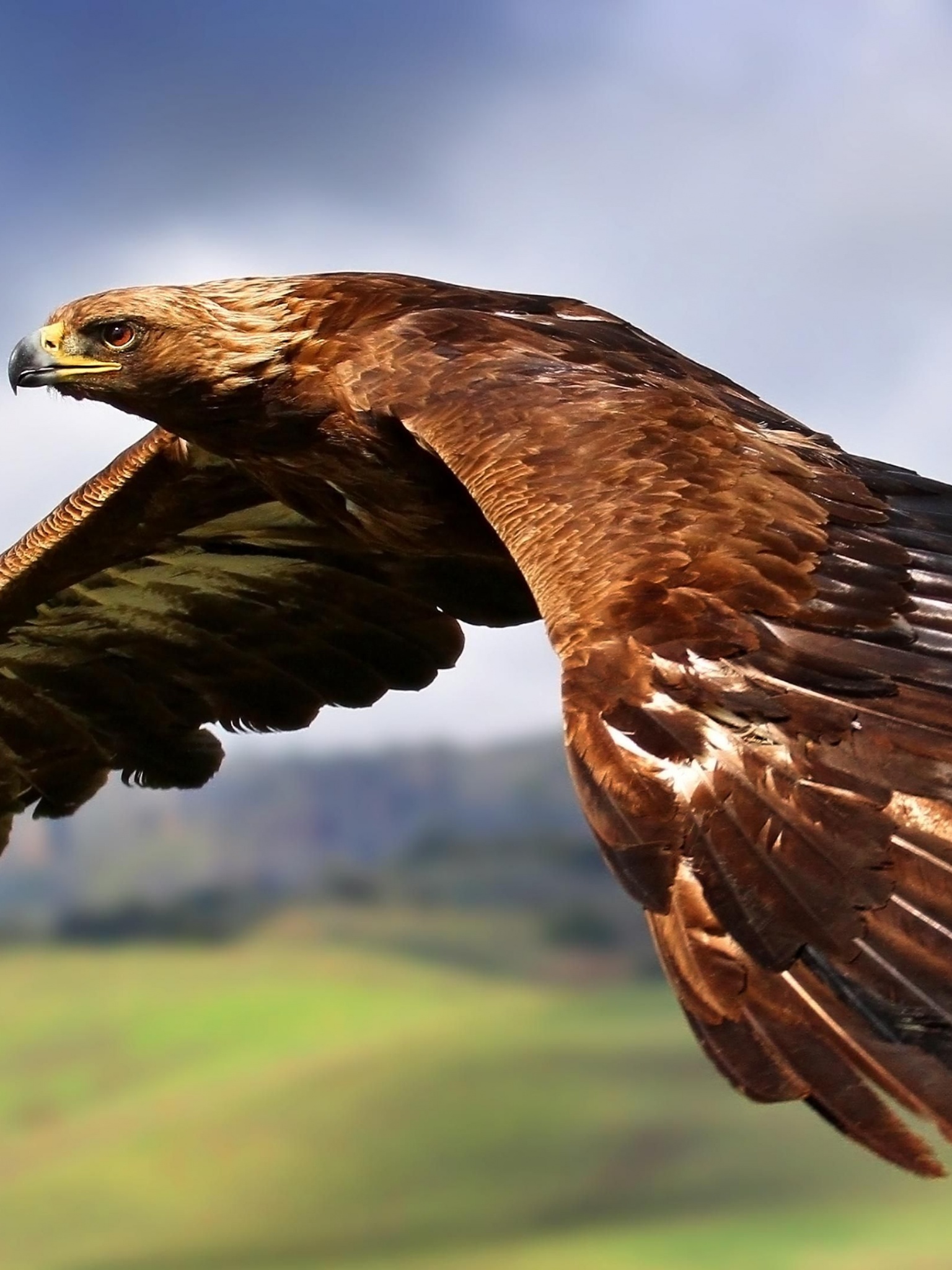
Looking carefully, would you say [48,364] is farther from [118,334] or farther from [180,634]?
[180,634]

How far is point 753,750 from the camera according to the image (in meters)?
Result: 5.08

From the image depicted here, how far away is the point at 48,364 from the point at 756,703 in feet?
9.68

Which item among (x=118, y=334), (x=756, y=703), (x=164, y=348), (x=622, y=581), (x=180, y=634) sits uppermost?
(x=180, y=634)

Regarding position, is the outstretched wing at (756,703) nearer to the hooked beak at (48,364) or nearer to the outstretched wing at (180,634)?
the hooked beak at (48,364)

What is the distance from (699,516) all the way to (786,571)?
24 cm

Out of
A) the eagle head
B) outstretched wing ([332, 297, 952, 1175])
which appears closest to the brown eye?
the eagle head

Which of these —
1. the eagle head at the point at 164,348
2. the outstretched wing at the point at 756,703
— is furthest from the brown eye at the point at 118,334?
the outstretched wing at the point at 756,703

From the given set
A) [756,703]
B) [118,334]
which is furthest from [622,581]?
[118,334]

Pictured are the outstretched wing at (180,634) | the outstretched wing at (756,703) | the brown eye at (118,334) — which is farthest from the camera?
the outstretched wing at (180,634)

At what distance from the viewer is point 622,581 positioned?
208 inches

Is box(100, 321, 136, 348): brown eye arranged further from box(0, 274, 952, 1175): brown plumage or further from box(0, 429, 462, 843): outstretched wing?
box(0, 429, 462, 843): outstretched wing

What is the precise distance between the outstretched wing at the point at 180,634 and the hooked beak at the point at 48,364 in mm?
910

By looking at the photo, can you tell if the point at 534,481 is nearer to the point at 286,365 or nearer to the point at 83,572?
the point at 286,365

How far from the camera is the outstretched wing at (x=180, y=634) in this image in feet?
27.1
